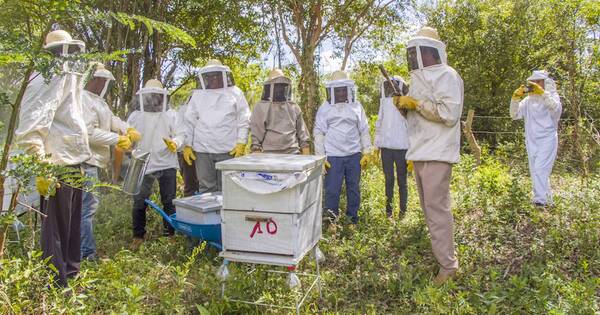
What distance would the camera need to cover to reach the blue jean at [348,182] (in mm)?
5223

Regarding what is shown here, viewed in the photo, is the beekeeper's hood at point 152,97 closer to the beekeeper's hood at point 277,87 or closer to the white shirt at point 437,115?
the beekeeper's hood at point 277,87

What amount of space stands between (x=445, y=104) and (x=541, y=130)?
10.1 feet

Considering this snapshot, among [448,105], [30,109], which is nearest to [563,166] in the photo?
[448,105]

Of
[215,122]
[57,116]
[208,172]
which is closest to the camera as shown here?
[57,116]

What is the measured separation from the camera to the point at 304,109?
7.48m

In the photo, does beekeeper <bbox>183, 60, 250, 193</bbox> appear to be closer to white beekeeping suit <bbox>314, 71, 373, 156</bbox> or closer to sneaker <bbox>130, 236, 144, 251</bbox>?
sneaker <bbox>130, 236, 144, 251</bbox>

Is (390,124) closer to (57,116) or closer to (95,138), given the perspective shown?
(95,138)

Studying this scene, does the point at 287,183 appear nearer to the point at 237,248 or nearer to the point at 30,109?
the point at 237,248

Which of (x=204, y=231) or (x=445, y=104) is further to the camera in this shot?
(x=204, y=231)

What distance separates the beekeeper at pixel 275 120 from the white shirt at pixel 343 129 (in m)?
0.49

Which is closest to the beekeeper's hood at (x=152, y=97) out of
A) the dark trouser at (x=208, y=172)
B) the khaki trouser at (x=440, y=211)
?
the dark trouser at (x=208, y=172)

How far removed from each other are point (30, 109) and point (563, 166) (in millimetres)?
8198

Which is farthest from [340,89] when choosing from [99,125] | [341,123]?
[99,125]

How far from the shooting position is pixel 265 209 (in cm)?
279
